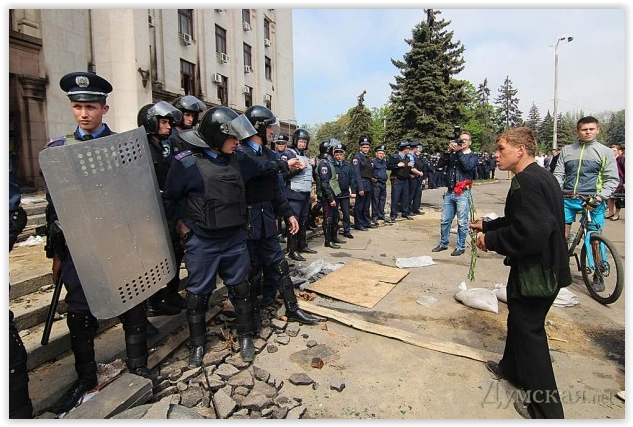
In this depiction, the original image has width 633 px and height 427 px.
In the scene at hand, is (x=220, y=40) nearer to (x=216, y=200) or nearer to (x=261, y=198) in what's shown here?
(x=261, y=198)

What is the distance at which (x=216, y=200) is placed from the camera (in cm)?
282

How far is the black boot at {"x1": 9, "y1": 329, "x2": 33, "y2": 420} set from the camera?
1843 millimetres

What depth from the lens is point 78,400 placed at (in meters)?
2.44

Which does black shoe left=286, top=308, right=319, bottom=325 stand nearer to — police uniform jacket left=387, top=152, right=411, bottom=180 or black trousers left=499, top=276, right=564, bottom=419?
black trousers left=499, top=276, right=564, bottom=419

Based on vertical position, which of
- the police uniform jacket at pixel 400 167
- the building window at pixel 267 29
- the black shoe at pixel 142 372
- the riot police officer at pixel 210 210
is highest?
the building window at pixel 267 29

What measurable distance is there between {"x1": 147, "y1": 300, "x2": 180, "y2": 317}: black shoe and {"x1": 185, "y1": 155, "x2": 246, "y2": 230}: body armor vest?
4.25ft

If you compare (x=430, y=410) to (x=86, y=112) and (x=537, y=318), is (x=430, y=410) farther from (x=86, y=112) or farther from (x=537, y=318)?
(x=86, y=112)

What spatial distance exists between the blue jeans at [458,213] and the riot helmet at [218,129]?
4237mm

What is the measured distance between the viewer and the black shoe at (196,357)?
2908mm

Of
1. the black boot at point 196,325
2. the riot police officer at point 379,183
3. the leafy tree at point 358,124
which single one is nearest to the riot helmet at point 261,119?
the black boot at point 196,325

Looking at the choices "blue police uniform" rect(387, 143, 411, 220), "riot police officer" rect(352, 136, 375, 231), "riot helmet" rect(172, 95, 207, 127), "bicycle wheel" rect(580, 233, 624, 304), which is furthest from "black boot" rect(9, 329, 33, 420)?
"blue police uniform" rect(387, 143, 411, 220)

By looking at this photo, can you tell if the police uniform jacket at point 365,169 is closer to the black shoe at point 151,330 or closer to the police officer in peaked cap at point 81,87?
the black shoe at point 151,330

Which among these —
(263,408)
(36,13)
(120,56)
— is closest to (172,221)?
(263,408)

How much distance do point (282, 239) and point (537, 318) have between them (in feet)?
16.1
